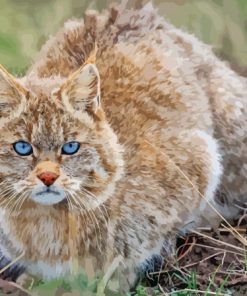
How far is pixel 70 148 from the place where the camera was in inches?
110

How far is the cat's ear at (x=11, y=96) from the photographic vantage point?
9.09ft

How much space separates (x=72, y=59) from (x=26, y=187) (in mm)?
634

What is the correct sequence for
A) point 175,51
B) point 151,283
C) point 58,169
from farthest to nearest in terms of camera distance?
point 175,51, point 151,283, point 58,169

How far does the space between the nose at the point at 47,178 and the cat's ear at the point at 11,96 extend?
20cm

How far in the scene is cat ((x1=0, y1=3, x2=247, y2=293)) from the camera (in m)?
2.80

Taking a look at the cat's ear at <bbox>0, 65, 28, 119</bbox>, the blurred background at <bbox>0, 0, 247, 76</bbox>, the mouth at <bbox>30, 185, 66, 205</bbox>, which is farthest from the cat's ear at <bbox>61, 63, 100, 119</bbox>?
the blurred background at <bbox>0, 0, 247, 76</bbox>

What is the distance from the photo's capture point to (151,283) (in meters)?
3.20

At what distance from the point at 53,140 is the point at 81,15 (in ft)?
2.79

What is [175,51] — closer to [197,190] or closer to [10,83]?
[197,190]

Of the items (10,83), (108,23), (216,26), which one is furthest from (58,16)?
(10,83)

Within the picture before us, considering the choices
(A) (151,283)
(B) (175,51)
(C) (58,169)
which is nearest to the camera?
(C) (58,169)

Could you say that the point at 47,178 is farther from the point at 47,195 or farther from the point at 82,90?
the point at 82,90

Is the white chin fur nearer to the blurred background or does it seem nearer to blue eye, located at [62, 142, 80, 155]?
blue eye, located at [62, 142, 80, 155]

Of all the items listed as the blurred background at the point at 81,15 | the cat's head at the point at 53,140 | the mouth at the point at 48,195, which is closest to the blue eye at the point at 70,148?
the cat's head at the point at 53,140
